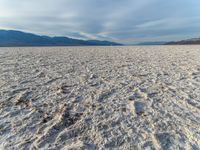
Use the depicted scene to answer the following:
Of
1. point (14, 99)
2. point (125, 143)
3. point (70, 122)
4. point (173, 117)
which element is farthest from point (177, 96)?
point (14, 99)

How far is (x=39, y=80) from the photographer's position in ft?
26.7

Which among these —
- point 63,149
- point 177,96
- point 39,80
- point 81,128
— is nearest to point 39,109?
point 81,128

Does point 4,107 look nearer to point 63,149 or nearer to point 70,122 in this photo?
point 70,122

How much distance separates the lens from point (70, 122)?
4.34 meters

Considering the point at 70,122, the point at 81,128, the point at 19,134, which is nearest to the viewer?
the point at 19,134

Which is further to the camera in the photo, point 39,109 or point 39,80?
point 39,80

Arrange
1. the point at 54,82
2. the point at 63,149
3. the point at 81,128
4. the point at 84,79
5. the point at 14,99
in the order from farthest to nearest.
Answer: the point at 84,79 < the point at 54,82 < the point at 14,99 < the point at 81,128 < the point at 63,149

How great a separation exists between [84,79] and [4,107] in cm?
385

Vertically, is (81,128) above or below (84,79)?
above

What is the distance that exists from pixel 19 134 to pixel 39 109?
49.2 inches

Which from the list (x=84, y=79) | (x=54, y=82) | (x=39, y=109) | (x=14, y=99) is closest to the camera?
(x=39, y=109)

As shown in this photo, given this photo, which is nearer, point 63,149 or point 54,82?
point 63,149

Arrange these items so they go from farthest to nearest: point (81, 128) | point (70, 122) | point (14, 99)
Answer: point (14, 99) < point (70, 122) < point (81, 128)

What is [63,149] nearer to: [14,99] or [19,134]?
[19,134]
